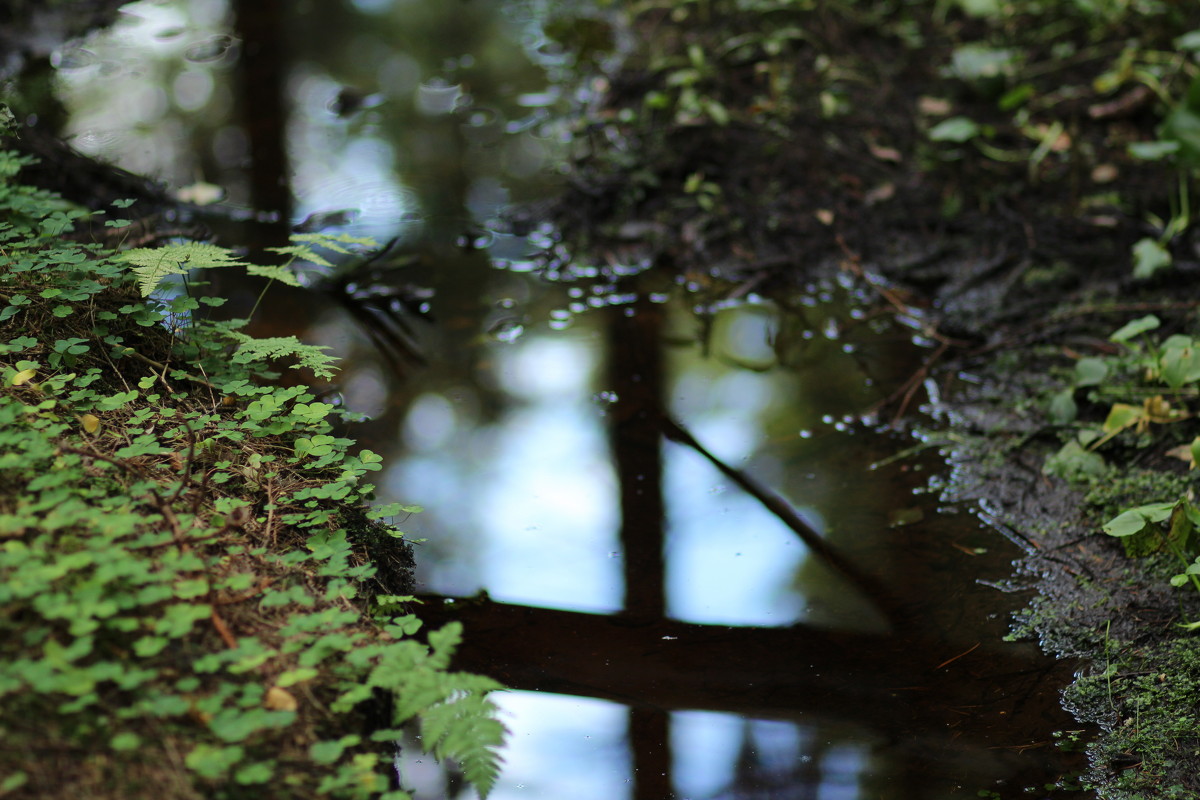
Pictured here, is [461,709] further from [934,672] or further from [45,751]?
[934,672]

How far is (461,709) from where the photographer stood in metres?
1.48

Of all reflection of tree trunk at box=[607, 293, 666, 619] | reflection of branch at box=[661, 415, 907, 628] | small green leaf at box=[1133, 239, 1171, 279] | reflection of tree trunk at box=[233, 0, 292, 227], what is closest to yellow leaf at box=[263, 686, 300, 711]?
reflection of tree trunk at box=[607, 293, 666, 619]

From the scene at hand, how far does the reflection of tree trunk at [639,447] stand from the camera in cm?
247

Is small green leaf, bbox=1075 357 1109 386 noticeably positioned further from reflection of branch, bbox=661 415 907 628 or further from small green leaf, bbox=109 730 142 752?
small green leaf, bbox=109 730 142 752

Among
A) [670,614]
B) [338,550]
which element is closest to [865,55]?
[670,614]

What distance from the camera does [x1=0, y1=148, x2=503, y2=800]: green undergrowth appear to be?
4.40ft

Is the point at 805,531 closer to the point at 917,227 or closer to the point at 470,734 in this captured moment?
the point at 470,734

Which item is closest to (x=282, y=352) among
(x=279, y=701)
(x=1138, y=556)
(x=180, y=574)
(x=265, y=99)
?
(x=180, y=574)

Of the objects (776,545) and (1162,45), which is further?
(1162,45)

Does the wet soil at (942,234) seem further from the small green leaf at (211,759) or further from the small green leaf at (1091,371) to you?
the small green leaf at (211,759)

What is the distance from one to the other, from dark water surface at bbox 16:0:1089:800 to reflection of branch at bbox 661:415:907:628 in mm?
11

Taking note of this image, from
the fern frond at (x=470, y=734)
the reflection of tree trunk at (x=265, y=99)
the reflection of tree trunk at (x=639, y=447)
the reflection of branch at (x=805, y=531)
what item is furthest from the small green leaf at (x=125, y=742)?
the reflection of tree trunk at (x=265, y=99)

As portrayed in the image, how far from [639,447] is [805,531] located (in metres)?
0.58

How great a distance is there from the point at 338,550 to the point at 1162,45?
4649mm
